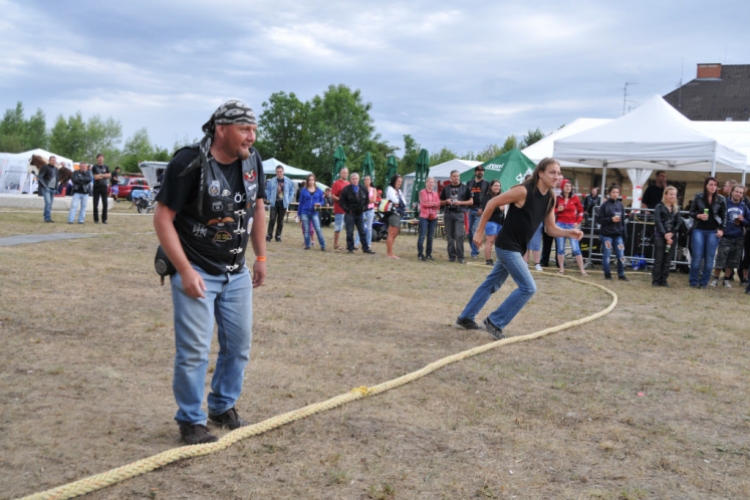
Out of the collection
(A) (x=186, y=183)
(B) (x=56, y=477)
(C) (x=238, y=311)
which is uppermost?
(A) (x=186, y=183)

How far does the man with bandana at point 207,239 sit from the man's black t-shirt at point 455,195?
11.5m

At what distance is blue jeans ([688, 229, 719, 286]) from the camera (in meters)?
13.1

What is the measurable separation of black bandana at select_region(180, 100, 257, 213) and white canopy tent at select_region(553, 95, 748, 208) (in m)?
13.3

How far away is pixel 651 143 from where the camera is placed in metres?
15.6

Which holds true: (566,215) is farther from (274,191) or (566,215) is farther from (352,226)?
(274,191)

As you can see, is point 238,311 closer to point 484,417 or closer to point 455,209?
point 484,417

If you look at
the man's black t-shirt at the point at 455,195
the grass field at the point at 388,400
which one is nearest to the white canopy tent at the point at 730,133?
the man's black t-shirt at the point at 455,195

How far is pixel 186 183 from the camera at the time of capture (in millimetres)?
3850

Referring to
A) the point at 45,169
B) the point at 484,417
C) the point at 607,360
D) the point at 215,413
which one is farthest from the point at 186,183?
the point at 45,169

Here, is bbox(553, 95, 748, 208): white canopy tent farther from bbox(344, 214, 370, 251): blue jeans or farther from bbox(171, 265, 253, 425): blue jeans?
bbox(171, 265, 253, 425): blue jeans

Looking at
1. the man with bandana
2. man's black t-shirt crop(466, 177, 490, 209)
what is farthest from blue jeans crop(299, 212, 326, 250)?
the man with bandana

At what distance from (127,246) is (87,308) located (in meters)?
7.19

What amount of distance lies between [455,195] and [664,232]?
14.2 feet

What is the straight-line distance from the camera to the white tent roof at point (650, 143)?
50.3 feet
